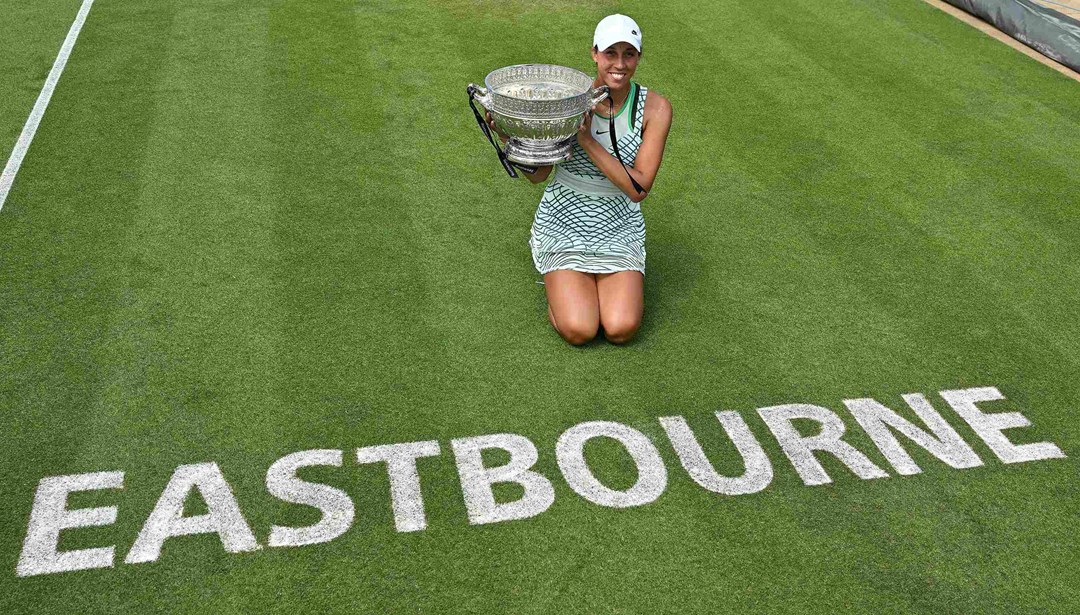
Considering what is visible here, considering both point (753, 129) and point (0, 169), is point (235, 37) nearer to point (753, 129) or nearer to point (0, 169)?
point (0, 169)

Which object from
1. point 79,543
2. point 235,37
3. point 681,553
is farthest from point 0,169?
point 681,553

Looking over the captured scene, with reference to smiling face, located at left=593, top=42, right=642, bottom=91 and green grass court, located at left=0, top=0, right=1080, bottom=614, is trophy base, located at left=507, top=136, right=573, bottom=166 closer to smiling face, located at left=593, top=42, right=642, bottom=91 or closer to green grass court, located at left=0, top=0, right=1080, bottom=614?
smiling face, located at left=593, top=42, right=642, bottom=91

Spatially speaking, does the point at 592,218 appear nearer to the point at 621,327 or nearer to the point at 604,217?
the point at 604,217

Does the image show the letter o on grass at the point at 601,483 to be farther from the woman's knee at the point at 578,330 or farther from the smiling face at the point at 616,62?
the smiling face at the point at 616,62

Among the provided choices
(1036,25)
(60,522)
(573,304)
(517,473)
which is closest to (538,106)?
(573,304)

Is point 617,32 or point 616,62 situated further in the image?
point 616,62

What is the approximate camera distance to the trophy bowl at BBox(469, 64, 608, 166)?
479 cm

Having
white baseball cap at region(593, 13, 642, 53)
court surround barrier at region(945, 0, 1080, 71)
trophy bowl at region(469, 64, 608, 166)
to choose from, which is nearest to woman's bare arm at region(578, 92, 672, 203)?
trophy bowl at region(469, 64, 608, 166)

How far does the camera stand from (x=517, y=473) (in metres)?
4.65

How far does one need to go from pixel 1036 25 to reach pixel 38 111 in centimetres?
887

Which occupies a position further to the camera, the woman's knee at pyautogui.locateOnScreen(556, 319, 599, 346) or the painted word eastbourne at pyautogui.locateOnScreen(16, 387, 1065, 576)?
the woman's knee at pyautogui.locateOnScreen(556, 319, 599, 346)

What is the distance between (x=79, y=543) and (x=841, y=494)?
3.19 meters

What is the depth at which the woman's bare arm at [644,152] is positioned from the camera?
207 inches

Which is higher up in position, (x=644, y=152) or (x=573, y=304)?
(x=644, y=152)
